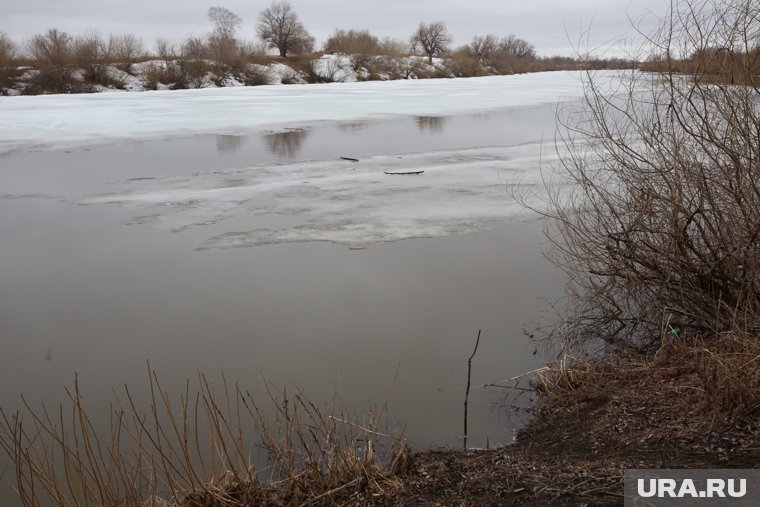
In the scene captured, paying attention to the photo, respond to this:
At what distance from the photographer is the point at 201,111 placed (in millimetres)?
20391

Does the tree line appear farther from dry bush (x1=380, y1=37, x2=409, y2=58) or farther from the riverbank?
the riverbank

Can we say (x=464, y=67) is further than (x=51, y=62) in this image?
Yes

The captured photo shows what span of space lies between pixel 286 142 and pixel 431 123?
5.10 meters

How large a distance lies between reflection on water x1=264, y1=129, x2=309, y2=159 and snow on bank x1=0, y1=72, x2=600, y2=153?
860 millimetres

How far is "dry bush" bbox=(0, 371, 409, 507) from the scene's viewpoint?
107 inches

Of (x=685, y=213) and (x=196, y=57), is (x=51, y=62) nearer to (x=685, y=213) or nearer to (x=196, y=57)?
(x=196, y=57)

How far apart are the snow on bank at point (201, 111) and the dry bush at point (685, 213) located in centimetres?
1186

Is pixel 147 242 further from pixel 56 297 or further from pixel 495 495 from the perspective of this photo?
pixel 495 495

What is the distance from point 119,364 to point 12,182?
23.7 feet

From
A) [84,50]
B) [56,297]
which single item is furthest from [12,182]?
[84,50]

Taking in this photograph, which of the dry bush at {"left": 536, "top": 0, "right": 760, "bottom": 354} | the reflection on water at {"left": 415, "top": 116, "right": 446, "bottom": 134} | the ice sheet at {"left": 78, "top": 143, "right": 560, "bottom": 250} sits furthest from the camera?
the reflection on water at {"left": 415, "top": 116, "right": 446, "bottom": 134}

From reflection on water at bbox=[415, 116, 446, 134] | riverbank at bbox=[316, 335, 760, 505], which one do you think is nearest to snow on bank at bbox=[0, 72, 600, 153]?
reflection on water at bbox=[415, 116, 446, 134]

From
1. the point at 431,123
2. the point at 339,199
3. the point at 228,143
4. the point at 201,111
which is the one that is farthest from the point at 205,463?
the point at 201,111

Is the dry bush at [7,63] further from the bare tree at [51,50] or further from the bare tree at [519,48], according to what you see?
the bare tree at [519,48]
